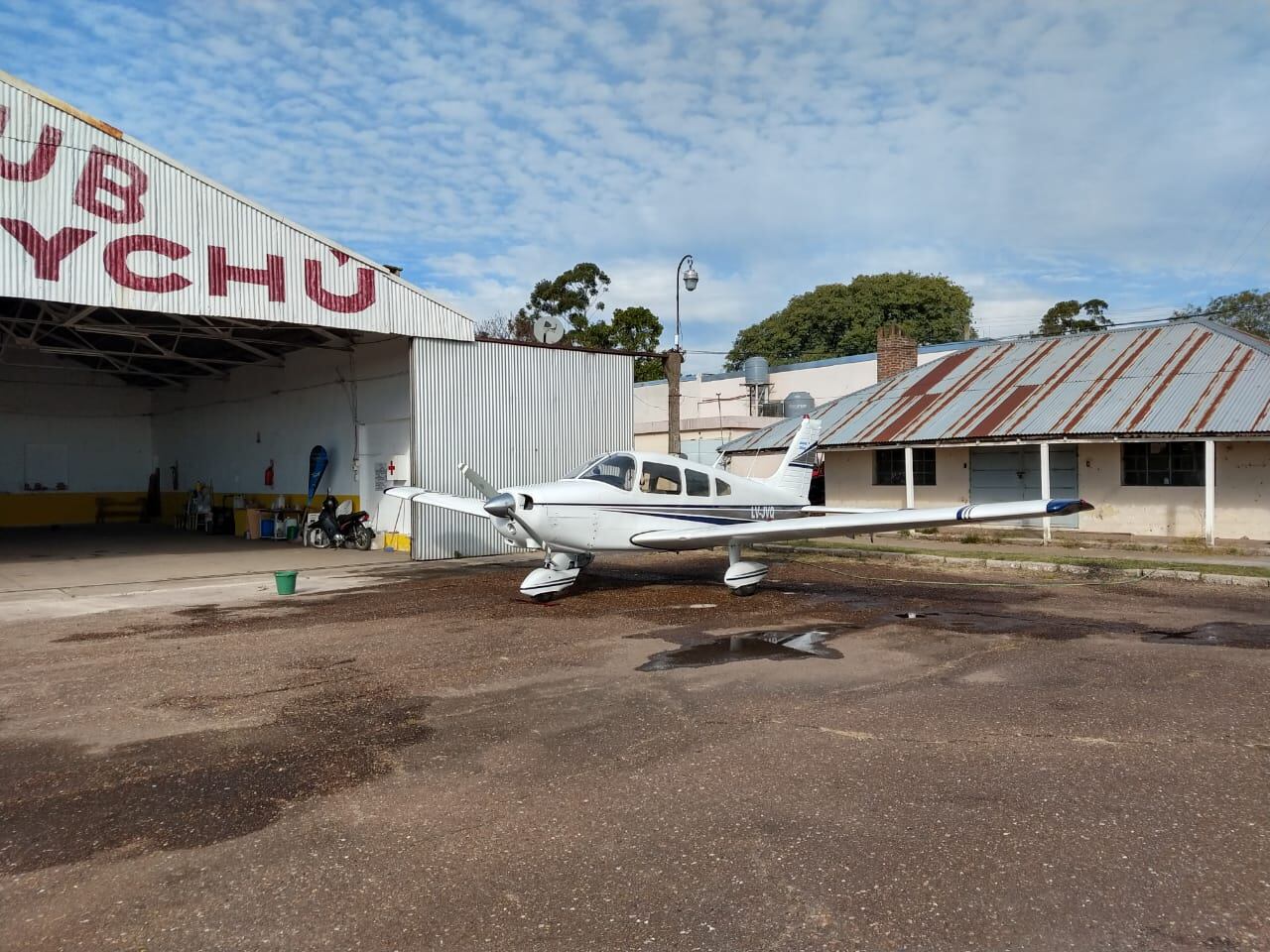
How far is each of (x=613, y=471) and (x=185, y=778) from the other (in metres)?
7.71

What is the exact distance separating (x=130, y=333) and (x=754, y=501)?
14.8 m

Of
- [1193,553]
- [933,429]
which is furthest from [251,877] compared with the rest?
[933,429]

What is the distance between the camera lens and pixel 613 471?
12.1m

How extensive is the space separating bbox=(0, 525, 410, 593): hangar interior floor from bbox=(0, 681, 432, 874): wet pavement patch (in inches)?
400

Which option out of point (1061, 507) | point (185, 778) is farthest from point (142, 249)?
point (1061, 507)

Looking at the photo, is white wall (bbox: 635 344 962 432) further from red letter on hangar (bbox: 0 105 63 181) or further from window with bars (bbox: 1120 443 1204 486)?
red letter on hangar (bbox: 0 105 63 181)

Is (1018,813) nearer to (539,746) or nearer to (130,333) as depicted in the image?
(539,746)

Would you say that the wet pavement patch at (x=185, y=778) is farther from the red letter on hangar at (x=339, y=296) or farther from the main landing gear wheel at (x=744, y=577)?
the red letter on hangar at (x=339, y=296)

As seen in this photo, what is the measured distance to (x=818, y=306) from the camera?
55.4 meters

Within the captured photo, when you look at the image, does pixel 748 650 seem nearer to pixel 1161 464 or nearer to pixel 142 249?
pixel 142 249

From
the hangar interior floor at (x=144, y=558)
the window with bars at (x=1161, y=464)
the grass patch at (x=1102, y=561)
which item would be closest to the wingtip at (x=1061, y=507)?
the grass patch at (x=1102, y=561)

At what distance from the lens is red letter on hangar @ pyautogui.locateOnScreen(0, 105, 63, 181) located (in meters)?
13.2

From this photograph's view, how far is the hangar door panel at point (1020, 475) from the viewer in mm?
20141

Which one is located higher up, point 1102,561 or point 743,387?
point 743,387
